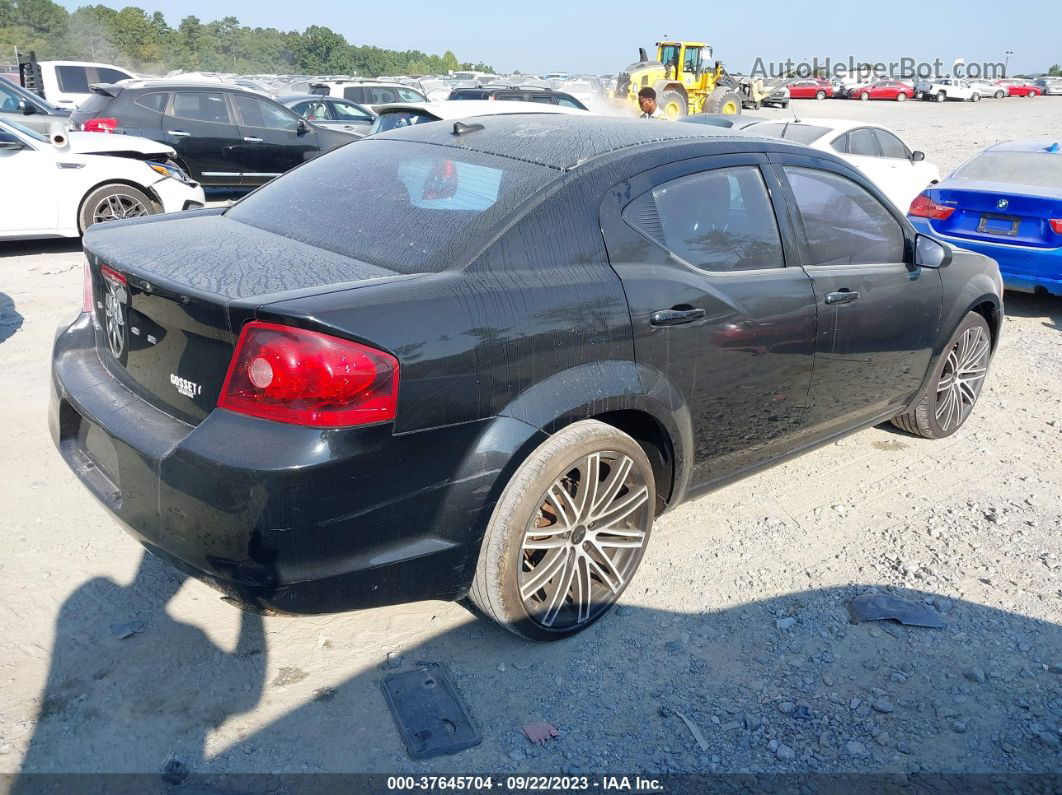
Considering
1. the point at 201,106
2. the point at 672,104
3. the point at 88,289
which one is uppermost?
the point at 672,104

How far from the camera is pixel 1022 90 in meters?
58.5

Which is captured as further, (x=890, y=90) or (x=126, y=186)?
(x=890, y=90)

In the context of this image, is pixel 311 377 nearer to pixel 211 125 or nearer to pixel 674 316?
pixel 674 316

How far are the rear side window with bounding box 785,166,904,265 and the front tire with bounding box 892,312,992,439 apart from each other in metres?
0.83

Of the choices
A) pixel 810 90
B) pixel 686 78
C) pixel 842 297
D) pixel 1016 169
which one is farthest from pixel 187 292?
pixel 810 90

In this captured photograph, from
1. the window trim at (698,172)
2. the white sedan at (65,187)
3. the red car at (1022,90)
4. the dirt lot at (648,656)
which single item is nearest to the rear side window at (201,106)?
the white sedan at (65,187)

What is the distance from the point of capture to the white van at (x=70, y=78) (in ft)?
63.9

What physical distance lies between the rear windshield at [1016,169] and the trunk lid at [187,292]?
7175 mm

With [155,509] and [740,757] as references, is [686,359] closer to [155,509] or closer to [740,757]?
[740,757]

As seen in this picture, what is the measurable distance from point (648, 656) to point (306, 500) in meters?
1.38

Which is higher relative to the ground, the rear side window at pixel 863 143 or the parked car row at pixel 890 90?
the parked car row at pixel 890 90

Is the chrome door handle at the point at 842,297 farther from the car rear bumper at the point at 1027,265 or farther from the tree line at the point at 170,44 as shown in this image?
the tree line at the point at 170,44

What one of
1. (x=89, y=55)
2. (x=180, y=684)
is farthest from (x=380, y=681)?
(x=89, y=55)

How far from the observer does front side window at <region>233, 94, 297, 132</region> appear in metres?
12.0
